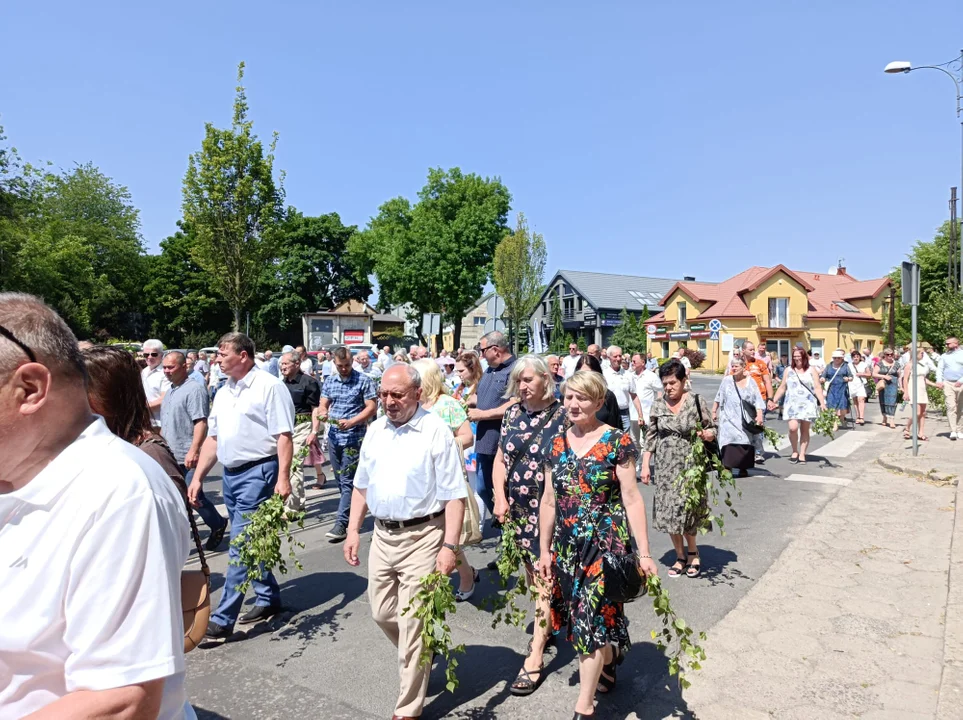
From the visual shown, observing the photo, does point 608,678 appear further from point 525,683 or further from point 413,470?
point 413,470

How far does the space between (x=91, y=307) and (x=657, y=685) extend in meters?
59.2

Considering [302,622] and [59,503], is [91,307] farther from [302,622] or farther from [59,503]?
[59,503]

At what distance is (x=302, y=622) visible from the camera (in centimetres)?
502

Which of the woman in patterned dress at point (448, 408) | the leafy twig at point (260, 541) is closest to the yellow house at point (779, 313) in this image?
the woman in patterned dress at point (448, 408)

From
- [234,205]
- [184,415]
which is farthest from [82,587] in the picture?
[234,205]

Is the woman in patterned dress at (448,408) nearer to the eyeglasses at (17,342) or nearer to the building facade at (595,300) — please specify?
the eyeglasses at (17,342)

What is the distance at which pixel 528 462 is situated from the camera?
474 cm

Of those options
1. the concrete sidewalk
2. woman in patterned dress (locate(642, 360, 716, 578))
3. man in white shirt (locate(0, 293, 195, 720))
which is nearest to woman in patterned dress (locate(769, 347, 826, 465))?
the concrete sidewalk

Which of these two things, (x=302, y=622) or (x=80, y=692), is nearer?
(x=80, y=692)

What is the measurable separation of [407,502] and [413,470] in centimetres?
17

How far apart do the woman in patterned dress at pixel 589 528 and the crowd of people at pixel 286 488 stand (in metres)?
0.01

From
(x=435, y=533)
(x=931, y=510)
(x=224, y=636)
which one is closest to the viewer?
(x=435, y=533)

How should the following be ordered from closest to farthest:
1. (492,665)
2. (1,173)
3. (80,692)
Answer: (80,692) → (492,665) → (1,173)

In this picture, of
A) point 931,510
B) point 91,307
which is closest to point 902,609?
point 931,510
